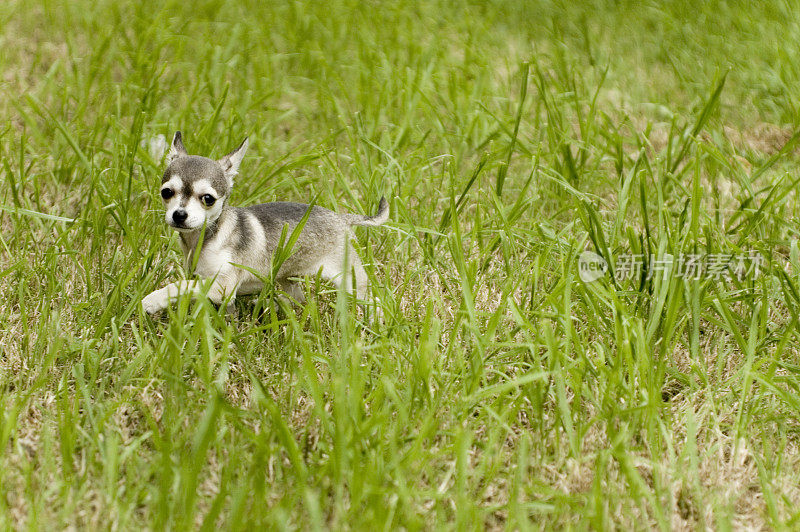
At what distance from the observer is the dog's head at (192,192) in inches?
146

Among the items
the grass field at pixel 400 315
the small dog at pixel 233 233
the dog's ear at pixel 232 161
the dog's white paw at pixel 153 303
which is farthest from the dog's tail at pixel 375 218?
the dog's white paw at pixel 153 303

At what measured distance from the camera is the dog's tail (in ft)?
14.7

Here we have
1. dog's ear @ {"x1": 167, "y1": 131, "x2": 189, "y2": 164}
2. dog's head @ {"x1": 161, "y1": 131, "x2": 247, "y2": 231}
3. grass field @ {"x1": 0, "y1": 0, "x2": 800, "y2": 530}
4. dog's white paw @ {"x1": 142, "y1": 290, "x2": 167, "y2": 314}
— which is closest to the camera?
grass field @ {"x1": 0, "y1": 0, "x2": 800, "y2": 530}

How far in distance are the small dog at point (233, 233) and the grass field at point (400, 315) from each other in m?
0.15

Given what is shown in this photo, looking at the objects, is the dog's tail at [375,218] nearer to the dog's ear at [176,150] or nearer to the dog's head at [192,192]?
the dog's head at [192,192]

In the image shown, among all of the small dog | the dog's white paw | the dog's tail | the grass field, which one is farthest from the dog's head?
the dog's tail

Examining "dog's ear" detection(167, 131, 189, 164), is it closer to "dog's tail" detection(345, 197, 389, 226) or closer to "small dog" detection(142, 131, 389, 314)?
"small dog" detection(142, 131, 389, 314)

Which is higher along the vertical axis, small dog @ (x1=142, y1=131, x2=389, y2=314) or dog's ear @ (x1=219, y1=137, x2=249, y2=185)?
dog's ear @ (x1=219, y1=137, x2=249, y2=185)

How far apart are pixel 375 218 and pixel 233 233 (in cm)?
76

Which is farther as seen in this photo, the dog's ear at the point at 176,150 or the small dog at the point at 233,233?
the dog's ear at the point at 176,150

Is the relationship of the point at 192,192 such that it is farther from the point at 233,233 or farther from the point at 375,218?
the point at 375,218

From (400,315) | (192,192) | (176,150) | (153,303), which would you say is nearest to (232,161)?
(176,150)

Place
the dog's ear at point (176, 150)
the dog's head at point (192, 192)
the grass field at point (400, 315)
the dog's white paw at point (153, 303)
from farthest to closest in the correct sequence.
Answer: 1. the dog's ear at point (176, 150)
2. the dog's white paw at point (153, 303)
3. the dog's head at point (192, 192)
4. the grass field at point (400, 315)

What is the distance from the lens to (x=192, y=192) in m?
3.80
